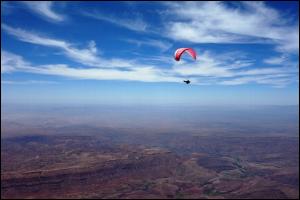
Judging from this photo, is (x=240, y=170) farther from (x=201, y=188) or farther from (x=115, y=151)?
(x=115, y=151)

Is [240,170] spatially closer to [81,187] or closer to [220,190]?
[220,190]

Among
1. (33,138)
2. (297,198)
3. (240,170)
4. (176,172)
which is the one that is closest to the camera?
(297,198)

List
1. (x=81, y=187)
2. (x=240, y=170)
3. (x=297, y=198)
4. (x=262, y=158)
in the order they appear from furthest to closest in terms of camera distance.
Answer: (x=262, y=158) → (x=240, y=170) → (x=81, y=187) → (x=297, y=198)

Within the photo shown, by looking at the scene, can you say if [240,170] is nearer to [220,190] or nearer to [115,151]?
[220,190]

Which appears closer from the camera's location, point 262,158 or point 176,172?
point 176,172

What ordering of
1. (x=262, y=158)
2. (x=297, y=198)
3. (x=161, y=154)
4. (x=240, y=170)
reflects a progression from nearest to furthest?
(x=297, y=198)
(x=240, y=170)
(x=161, y=154)
(x=262, y=158)

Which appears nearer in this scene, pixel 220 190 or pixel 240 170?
pixel 220 190

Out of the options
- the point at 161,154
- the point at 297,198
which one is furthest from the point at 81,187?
the point at 297,198

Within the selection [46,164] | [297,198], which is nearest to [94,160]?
[46,164]
